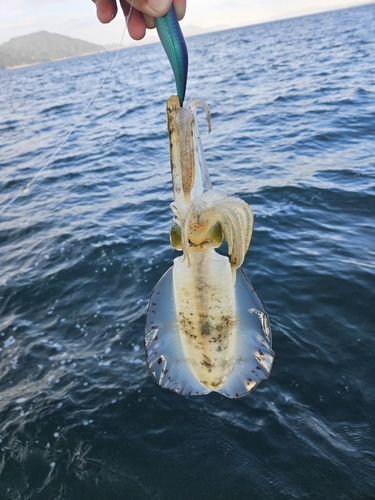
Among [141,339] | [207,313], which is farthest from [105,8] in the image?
[141,339]

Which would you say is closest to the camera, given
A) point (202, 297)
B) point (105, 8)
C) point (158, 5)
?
point (158, 5)

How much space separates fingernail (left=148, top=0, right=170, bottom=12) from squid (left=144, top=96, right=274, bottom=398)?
565mm

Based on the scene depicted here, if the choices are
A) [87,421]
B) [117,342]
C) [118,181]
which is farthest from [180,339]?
[118,181]

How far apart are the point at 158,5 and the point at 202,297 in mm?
1714

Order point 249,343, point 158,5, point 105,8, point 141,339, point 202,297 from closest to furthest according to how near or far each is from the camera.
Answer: point 158,5 < point 202,297 < point 249,343 < point 105,8 < point 141,339

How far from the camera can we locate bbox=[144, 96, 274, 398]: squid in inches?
82.0

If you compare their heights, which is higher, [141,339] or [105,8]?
[105,8]

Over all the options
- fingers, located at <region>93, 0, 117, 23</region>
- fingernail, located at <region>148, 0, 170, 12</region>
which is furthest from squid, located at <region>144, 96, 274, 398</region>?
fingers, located at <region>93, 0, 117, 23</region>

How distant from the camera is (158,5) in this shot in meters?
2.12

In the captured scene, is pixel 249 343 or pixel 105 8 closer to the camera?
pixel 249 343

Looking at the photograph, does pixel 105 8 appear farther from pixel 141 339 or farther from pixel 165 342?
pixel 141 339

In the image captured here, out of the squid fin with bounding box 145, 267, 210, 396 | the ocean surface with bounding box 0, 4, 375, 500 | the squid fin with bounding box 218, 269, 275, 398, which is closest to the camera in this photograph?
the squid fin with bounding box 218, 269, 275, 398

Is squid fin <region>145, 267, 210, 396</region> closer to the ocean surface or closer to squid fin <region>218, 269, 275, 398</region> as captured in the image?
squid fin <region>218, 269, 275, 398</region>

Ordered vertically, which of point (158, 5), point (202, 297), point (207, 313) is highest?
point (158, 5)
